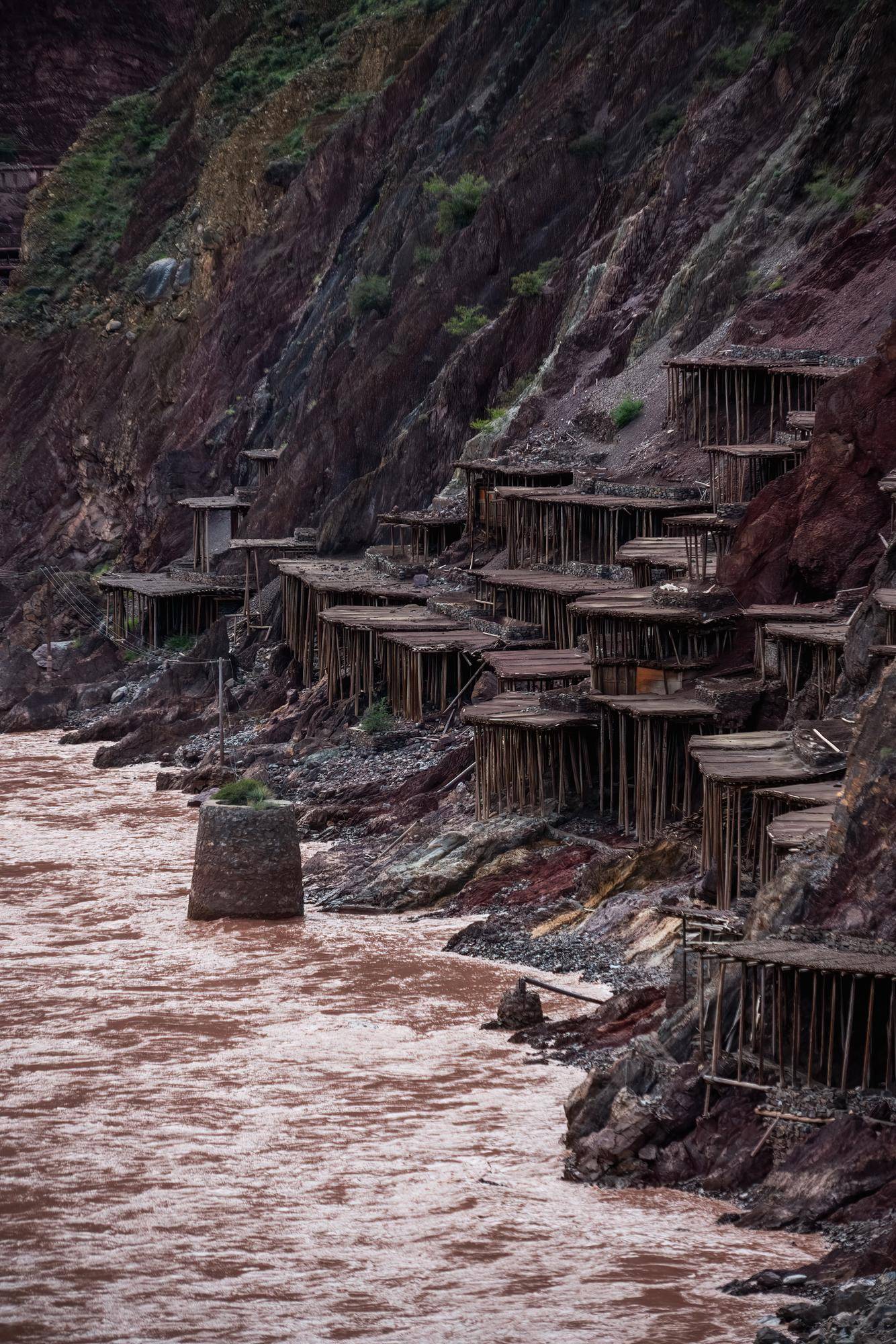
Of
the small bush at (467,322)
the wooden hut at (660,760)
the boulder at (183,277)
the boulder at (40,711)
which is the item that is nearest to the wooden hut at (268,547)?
the boulder at (40,711)

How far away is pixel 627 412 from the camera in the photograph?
161ft

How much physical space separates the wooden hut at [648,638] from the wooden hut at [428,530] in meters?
17.1

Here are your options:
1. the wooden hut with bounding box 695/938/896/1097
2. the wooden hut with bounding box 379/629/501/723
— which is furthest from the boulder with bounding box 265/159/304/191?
the wooden hut with bounding box 695/938/896/1097

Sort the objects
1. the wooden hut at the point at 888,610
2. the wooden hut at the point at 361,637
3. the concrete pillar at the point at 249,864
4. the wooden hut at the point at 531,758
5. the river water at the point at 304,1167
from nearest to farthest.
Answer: the river water at the point at 304,1167
the wooden hut at the point at 888,610
the concrete pillar at the point at 249,864
the wooden hut at the point at 531,758
the wooden hut at the point at 361,637

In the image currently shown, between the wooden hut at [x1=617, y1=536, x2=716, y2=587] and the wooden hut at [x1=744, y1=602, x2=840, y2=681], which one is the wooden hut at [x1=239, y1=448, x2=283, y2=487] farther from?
the wooden hut at [x1=744, y1=602, x2=840, y2=681]

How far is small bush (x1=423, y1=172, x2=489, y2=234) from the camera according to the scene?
6347 cm

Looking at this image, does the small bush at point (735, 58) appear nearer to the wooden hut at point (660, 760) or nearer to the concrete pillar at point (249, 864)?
the wooden hut at point (660, 760)

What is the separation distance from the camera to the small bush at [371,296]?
212ft

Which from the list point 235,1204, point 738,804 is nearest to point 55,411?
point 738,804

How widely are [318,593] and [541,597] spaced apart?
8.86 meters

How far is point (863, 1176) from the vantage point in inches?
648

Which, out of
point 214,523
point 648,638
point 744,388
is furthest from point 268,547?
point 648,638

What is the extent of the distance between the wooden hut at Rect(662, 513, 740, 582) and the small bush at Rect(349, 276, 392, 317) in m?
28.5

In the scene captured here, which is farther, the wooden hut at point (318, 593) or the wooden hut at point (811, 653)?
the wooden hut at point (318, 593)
